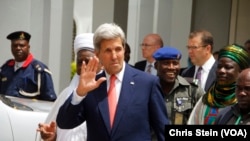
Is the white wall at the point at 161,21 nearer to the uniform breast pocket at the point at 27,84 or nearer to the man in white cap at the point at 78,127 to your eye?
the uniform breast pocket at the point at 27,84

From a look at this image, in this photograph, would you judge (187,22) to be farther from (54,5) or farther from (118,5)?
(54,5)

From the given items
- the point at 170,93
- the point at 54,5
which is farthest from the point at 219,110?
the point at 54,5

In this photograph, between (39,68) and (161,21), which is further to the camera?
(161,21)

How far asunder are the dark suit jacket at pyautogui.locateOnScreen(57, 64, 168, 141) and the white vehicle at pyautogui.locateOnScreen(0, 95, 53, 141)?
81.8 inches

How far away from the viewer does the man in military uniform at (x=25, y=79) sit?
279 inches

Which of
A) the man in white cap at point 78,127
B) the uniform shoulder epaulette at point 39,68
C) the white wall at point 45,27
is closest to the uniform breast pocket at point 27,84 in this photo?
the uniform shoulder epaulette at point 39,68

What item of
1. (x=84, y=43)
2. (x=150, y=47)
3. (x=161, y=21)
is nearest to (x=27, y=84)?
(x=150, y=47)

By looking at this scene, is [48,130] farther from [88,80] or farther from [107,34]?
[107,34]

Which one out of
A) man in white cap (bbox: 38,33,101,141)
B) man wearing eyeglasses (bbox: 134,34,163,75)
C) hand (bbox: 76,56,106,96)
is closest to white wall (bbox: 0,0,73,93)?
man wearing eyeglasses (bbox: 134,34,163,75)

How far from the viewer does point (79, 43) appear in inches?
167

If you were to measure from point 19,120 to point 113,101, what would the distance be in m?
2.34

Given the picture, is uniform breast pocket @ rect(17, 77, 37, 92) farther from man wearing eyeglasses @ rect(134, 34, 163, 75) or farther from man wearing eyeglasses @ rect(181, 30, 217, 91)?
man wearing eyeglasses @ rect(181, 30, 217, 91)

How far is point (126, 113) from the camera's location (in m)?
3.67

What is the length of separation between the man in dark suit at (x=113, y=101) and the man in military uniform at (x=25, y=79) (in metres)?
3.36
